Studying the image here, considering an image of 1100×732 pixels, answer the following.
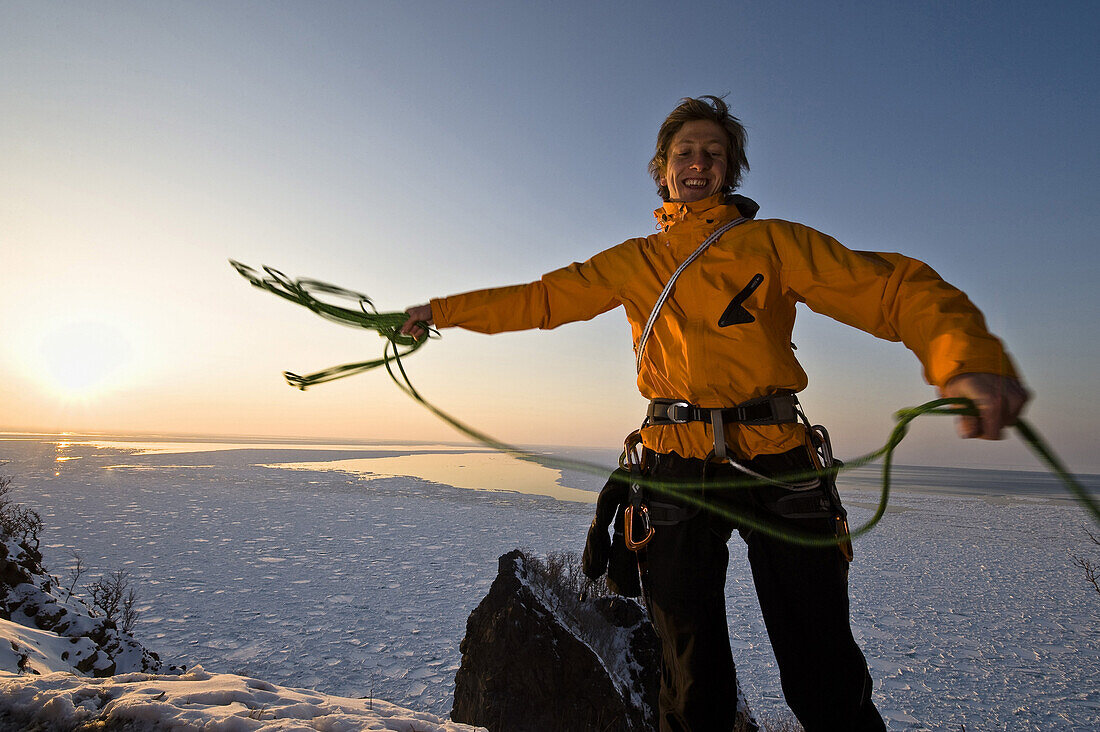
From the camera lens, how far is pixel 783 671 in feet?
5.26

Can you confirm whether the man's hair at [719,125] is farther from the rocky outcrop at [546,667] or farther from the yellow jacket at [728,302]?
the rocky outcrop at [546,667]

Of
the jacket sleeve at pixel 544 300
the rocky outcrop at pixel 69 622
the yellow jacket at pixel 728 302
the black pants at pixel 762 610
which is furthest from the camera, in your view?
the rocky outcrop at pixel 69 622

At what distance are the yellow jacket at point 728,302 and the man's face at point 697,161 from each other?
0.10 meters

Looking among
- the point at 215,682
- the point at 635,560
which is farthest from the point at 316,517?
the point at 635,560

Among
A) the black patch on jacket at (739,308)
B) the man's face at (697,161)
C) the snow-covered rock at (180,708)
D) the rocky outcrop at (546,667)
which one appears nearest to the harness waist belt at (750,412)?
the black patch on jacket at (739,308)

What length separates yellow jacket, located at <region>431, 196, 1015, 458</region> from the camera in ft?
4.47

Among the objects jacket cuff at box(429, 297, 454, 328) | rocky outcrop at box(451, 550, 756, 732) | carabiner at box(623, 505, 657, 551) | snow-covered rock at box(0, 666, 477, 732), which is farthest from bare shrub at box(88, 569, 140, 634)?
carabiner at box(623, 505, 657, 551)

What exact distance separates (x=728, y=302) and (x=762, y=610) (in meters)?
0.92

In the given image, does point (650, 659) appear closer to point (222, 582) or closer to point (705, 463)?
point (705, 463)

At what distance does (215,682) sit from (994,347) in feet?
9.89

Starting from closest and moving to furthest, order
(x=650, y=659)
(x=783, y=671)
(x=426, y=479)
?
(x=783, y=671) < (x=650, y=659) < (x=426, y=479)

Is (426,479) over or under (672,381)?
under

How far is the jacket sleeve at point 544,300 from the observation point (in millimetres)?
1943

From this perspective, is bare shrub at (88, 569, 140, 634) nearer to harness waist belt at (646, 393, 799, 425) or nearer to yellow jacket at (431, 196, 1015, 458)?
yellow jacket at (431, 196, 1015, 458)
